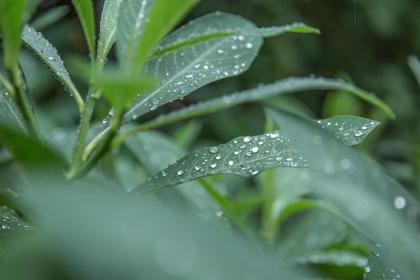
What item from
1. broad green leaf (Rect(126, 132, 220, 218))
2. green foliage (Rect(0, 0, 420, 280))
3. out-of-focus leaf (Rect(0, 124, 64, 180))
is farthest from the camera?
broad green leaf (Rect(126, 132, 220, 218))

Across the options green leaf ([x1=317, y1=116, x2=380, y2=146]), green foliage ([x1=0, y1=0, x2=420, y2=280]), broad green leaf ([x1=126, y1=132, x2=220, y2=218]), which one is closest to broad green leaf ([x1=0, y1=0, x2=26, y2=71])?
green foliage ([x1=0, y1=0, x2=420, y2=280])

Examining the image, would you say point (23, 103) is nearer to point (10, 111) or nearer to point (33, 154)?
point (10, 111)

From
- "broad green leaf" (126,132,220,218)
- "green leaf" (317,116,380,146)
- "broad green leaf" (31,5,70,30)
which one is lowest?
"broad green leaf" (126,132,220,218)

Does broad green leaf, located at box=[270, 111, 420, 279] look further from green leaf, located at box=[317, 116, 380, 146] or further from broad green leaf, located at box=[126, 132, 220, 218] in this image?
broad green leaf, located at box=[126, 132, 220, 218]

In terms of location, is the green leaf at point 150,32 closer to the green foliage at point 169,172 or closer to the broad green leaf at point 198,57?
the green foliage at point 169,172

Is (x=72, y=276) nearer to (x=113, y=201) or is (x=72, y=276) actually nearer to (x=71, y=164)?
(x=113, y=201)

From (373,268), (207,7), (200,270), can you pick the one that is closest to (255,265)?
(200,270)

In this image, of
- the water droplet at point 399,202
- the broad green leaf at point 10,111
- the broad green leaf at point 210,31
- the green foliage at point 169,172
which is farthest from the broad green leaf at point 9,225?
the water droplet at point 399,202
